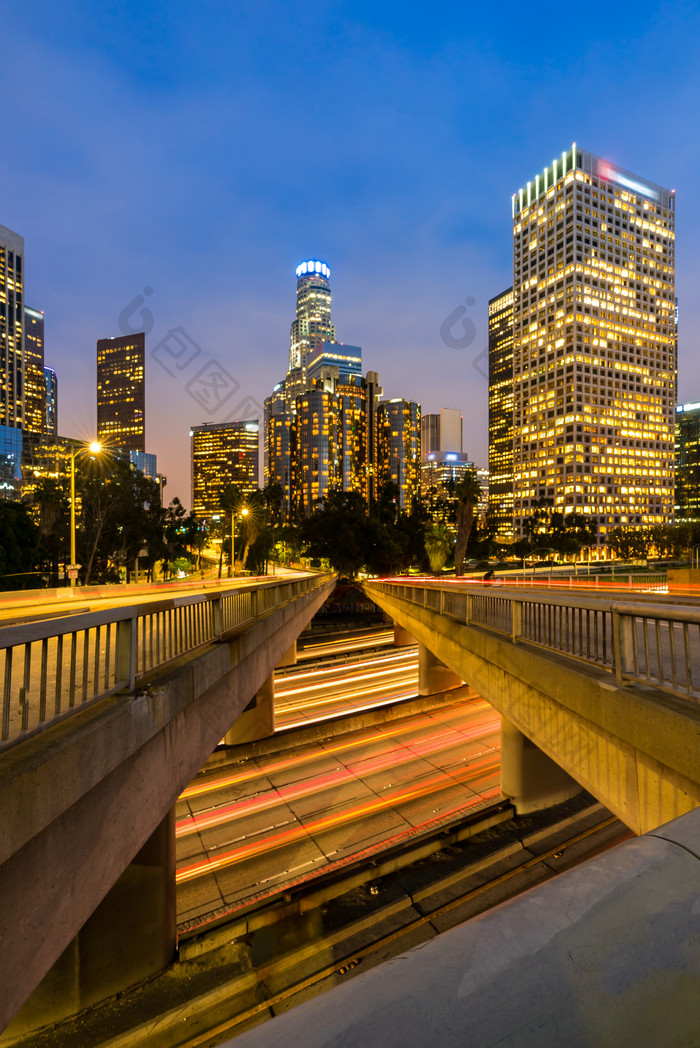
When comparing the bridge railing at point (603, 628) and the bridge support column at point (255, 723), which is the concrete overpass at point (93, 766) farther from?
the bridge support column at point (255, 723)

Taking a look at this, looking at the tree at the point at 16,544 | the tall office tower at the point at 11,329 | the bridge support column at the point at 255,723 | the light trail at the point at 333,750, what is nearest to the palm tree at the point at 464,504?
the light trail at the point at 333,750

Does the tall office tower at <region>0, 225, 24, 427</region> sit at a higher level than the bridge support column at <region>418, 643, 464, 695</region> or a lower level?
higher

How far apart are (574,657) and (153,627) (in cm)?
583

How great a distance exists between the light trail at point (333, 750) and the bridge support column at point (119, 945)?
8008 millimetres

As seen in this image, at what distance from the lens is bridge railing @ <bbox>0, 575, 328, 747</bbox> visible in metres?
3.65

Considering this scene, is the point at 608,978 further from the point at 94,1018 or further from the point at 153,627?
the point at 94,1018

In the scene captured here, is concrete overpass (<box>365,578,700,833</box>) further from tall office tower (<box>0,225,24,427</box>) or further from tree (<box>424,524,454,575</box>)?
tall office tower (<box>0,225,24,427</box>)

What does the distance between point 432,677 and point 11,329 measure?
210 metres

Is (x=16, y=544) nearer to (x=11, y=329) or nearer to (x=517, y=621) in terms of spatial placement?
(x=517, y=621)

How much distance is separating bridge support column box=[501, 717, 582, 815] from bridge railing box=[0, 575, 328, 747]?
12159 millimetres

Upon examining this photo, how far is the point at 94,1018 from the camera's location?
10891 millimetres

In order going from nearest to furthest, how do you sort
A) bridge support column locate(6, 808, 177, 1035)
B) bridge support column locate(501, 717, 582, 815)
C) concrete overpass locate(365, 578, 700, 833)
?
concrete overpass locate(365, 578, 700, 833) < bridge support column locate(6, 808, 177, 1035) < bridge support column locate(501, 717, 582, 815)

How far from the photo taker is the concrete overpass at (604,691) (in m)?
4.73

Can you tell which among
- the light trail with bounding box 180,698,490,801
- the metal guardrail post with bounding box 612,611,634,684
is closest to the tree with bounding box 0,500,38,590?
the light trail with bounding box 180,698,490,801
